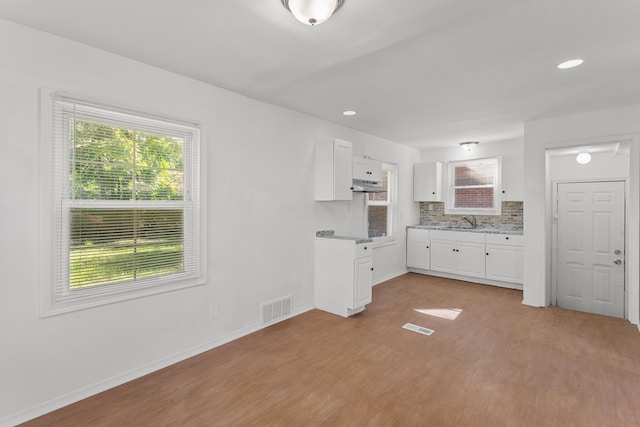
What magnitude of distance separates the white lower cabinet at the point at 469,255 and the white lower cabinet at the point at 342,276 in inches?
95.4

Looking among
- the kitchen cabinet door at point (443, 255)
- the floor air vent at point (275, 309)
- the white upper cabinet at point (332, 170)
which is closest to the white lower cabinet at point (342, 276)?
the floor air vent at point (275, 309)

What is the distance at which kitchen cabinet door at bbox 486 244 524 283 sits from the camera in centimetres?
501

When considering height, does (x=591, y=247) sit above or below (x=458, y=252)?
above

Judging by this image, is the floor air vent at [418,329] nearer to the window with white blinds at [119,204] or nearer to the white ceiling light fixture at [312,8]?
the window with white blinds at [119,204]

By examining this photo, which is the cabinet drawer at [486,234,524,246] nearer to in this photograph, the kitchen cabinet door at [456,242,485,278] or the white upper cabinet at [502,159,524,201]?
the kitchen cabinet door at [456,242,485,278]

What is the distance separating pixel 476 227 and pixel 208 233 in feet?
16.4

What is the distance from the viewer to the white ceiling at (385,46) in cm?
186

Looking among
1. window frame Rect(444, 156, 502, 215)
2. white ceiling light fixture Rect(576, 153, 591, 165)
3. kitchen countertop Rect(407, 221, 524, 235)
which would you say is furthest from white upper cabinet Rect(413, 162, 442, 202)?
white ceiling light fixture Rect(576, 153, 591, 165)

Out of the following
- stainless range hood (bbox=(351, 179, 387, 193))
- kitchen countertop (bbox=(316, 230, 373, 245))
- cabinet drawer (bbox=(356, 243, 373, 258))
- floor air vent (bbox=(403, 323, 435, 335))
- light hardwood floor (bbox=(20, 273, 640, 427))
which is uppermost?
stainless range hood (bbox=(351, 179, 387, 193))

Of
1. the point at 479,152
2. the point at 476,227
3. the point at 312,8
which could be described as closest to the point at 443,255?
the point at 476,227

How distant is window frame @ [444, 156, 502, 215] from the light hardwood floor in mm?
2410

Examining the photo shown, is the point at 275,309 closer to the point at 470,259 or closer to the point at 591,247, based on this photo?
the point at 470,259

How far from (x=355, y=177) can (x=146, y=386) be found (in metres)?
3.38

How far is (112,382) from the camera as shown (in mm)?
2418
